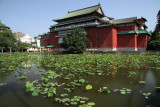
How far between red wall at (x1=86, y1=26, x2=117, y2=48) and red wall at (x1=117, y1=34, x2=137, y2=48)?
1.00 meters

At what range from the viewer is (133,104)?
208cm

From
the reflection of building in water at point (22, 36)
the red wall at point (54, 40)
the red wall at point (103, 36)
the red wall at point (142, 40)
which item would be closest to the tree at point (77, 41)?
the red wall at point (103, 36)

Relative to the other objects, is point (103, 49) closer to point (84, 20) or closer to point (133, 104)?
point (84, 20)

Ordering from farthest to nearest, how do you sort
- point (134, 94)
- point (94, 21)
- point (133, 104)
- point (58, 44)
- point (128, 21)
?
point (58, 44), point (94, 21), point (128, 21), point (134, 94), point (133, 104)

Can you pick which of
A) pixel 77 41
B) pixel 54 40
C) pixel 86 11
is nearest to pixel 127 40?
pixel 77 41

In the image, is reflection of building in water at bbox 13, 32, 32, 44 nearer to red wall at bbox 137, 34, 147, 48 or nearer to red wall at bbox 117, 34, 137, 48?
red wall at bbox 117, 34, 137, 48

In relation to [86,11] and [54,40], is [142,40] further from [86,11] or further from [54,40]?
[54,40]

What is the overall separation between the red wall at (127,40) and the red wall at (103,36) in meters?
1.00

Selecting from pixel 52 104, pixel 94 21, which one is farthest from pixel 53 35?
pixel 52 104

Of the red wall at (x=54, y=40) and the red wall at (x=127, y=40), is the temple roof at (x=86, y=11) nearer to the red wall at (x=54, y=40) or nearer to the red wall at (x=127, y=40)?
the red wall at (x=54, y=40)

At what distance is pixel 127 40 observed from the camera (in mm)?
21344

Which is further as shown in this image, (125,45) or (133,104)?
(125,45)

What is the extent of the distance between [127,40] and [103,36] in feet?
14.3

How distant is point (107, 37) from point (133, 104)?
2031cm
